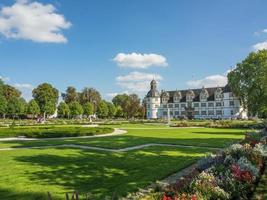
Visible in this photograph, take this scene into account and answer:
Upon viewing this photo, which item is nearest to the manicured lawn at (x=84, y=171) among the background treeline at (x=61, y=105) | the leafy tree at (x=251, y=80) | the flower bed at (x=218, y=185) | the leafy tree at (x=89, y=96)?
the flower bed at (x=218, y=185)

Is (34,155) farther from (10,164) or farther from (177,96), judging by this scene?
(177,96)

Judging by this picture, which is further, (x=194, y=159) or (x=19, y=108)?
(x=19, y=108)

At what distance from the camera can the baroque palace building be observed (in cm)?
9825

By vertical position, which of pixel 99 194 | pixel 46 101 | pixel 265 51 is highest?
pixel 265 51

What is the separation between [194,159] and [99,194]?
686cm

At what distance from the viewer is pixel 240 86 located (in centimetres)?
5872

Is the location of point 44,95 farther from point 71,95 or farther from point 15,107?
point 71,95

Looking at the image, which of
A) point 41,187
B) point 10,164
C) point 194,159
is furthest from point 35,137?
point 41,187

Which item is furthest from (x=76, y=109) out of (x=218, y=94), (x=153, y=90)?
(x=218, y=94)

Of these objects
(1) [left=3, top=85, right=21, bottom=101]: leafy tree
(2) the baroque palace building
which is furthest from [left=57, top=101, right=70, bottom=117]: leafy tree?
(2) the baroque palace building

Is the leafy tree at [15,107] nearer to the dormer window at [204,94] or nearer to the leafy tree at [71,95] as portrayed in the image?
the leafy tree at [71,95]

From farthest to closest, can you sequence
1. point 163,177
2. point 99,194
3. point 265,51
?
point 265,51 < point 163,177 < point 99,194

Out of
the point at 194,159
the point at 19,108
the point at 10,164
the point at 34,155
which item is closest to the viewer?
the point at 10,164

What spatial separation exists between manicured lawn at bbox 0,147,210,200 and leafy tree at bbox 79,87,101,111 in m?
102
